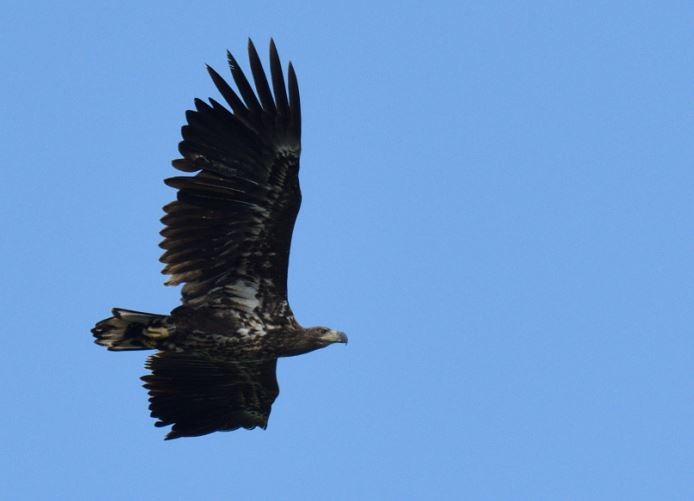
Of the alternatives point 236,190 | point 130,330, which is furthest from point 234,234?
point 130,330

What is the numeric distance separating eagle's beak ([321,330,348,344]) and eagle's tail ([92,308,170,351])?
2127 millimetres

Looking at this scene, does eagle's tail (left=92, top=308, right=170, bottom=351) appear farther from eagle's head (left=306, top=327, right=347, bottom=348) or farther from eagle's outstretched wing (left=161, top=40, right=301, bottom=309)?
eagle's head (left=306, top=327, right=347, bottom=348)

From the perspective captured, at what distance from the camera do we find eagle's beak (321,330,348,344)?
17.6m

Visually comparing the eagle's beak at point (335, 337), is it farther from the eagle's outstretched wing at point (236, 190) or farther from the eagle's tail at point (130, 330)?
the eagle's tail at point (130, 330)

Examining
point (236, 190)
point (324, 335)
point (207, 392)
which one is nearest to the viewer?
point (236, 190)

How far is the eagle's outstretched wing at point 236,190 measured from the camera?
16719 millimetres

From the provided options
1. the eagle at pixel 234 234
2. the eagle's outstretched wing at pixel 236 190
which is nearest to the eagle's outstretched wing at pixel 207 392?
the eagle at pixel 234 234

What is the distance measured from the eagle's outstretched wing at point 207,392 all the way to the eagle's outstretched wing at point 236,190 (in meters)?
1.49

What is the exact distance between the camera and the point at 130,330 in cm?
1694

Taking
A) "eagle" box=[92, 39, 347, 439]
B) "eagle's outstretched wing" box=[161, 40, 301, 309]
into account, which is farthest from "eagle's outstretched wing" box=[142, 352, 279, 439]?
"eagle's outstretched wing" box=[161, 40, 301, 309]

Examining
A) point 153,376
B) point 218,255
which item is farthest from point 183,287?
point 153,376

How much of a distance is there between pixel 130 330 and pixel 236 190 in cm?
224

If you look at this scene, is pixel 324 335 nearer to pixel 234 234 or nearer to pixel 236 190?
pixel 234 234

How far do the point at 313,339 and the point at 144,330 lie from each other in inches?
88.2
